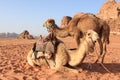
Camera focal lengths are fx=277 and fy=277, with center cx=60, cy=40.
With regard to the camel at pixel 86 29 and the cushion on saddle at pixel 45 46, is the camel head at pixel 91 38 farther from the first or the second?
the camel at pixel 86 29

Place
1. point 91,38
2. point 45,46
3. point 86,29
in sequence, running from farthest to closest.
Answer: point 86,29
point 45,46
point 91,38

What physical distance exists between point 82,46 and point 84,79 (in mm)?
972

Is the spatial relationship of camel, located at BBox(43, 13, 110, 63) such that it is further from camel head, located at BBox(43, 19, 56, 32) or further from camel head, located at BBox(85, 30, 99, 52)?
camel head, located at BBox(85, 30, 99, 52)

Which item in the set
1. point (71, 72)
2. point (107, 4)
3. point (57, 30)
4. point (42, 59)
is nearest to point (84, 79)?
point (71, 72)

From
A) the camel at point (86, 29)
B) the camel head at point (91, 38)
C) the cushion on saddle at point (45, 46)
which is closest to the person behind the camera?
the camel head at point (91, 38)

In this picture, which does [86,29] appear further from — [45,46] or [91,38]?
[91,38]

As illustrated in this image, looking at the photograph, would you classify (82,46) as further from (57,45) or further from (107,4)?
(107,4)

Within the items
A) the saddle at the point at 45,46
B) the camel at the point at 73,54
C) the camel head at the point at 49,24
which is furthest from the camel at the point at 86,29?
the camel at the point at 73,54

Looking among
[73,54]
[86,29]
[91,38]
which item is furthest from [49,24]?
[91,38]

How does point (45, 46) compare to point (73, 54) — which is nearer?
point (73, 54)

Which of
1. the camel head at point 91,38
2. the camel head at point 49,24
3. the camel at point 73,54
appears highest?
the camel head at point 49,24

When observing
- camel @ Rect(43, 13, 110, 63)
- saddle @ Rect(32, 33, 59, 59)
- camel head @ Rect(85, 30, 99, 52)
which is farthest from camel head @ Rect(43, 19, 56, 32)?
camel head @ Rect(85, 30, 99, 52)

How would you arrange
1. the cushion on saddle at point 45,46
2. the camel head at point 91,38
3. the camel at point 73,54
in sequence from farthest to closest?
the cushion on saddle at point 45,46, the camel at point 73,54, the camel head at point 91,38

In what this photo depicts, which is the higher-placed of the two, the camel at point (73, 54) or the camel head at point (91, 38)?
the camel head at point (91, 38)
